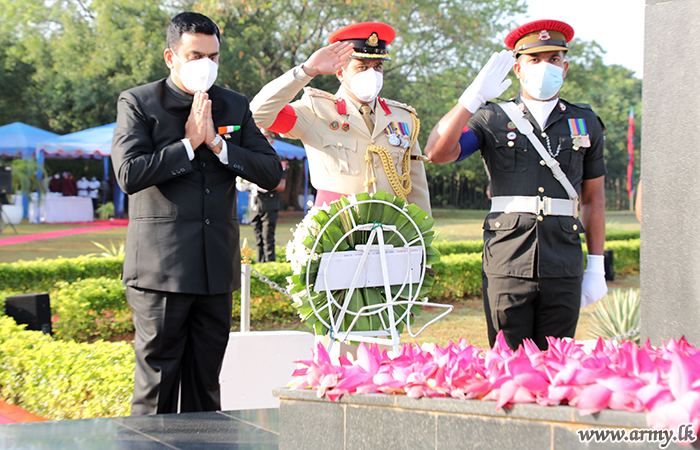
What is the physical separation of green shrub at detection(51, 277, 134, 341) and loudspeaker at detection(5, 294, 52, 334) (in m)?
0.65

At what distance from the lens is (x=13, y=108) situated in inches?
952

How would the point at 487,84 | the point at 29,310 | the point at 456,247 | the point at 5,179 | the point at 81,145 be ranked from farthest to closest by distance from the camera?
the point at 5,179, the point at 81,145, the point at 456,247, the point at 29,310, the point at 487,84

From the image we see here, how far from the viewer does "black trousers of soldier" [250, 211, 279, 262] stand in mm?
8828

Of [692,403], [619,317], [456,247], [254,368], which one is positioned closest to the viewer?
[692,403]

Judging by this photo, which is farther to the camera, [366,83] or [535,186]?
[366,83]

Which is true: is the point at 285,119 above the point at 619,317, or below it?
above

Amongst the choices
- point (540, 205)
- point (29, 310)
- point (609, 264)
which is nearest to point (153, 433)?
point (540, 205)

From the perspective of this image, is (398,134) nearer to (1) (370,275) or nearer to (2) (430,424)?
(1) (370,275)

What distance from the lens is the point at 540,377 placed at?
147 centimetres

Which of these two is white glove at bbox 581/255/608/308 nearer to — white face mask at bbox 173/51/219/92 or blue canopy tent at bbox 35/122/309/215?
white face mask at bbox 173/51/219/92

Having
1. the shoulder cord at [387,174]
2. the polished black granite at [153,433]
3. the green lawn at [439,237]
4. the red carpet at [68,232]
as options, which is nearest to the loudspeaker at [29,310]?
the green lawn at [439,237]

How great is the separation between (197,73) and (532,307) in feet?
6.03

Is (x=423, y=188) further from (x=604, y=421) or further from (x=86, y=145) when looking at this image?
(x=86, y=145)

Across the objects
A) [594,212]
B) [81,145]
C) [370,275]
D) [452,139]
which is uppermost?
[81,145]
